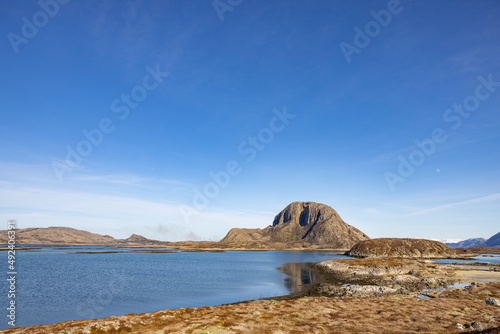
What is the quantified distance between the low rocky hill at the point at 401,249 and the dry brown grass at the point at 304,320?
155 meters

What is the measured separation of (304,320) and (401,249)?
177 metres

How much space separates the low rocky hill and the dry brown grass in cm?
15488

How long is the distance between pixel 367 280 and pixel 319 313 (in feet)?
147

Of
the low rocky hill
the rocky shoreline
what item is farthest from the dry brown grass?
the low rocky hill

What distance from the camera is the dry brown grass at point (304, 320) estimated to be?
879 inches

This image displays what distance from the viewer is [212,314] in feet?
92.0

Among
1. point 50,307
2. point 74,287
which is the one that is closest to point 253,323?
point 50,307

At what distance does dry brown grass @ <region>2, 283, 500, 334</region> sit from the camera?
22.3 metres

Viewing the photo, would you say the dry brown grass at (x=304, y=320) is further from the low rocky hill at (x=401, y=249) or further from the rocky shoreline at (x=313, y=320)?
the low rocky hill at (x=401, y=249)

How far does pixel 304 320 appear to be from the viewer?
1001 inches

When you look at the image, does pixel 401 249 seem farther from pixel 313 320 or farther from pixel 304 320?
pixel 304 320

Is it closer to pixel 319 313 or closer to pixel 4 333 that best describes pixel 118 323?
pixel 4 333

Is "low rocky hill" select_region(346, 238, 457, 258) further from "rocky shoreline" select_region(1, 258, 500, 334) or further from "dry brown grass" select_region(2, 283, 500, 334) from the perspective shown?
"dry brown grass" select_region(2, 283, 500, 334)

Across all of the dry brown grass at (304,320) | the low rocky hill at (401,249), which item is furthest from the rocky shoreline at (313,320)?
the low rocky hill at (401,249)
